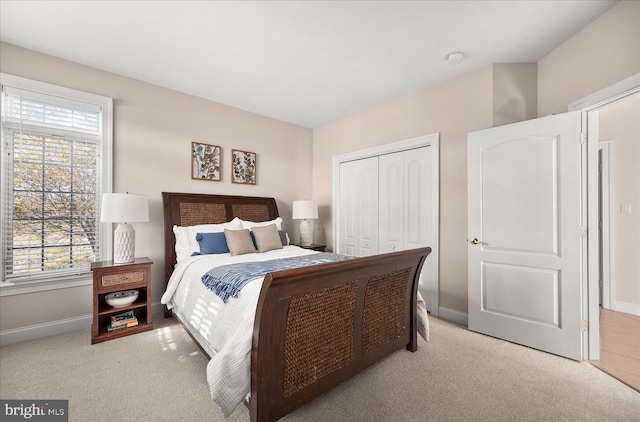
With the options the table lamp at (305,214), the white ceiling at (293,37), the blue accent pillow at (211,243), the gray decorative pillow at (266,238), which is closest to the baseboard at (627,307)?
the white ceiling at (293,37)

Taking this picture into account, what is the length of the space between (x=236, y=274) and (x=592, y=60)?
3.32m

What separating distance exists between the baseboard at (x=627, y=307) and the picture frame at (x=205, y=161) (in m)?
5.26

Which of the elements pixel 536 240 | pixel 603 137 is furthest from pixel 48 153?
pixel 603 137

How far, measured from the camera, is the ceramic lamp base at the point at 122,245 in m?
2.74

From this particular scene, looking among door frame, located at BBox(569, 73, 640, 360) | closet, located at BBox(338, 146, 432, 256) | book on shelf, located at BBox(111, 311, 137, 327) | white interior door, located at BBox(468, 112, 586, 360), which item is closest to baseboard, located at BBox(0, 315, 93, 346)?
book on shelf, located at BBox(111, 311, 137, 327)

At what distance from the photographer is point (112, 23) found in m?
2.24

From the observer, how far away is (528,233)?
247 cm

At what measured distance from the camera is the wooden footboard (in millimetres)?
1383

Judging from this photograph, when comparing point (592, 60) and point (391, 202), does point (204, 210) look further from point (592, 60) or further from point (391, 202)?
point (592, 60)

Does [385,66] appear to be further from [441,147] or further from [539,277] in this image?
[539,277]

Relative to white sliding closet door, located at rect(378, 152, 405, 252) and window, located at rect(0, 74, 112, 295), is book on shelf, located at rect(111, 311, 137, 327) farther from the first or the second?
white sliding closet door, located at rect(378, 152, 405, 252)

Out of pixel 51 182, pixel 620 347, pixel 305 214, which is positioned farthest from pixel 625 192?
pixel 51 182

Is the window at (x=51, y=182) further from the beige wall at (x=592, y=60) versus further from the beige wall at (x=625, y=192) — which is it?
the beige wall at (x=625, y=192)

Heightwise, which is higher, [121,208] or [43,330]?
[121,208]
